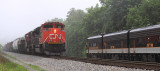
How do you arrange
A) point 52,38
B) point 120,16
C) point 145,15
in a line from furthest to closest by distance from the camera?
point 120,16
point 145,15
point 52,38

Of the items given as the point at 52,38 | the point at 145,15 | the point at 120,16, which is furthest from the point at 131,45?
the point at 120,16

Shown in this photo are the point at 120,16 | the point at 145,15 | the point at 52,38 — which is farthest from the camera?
the point at 120,16

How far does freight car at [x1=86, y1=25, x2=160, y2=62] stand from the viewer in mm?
16578

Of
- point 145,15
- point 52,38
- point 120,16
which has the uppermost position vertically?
point 120,16

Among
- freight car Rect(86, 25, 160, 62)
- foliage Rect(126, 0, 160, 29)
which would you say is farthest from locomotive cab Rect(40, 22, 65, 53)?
foliage Rect(126, 0, 160, 29)

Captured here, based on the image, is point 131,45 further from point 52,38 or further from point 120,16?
point 120,16

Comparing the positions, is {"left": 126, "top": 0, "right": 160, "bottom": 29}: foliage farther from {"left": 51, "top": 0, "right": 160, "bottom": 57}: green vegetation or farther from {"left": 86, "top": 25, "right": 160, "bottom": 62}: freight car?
{"left": 86, "top": 25, "right": 160, "bottom": 62}: freight car

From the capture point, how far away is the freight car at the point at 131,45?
54.4ft

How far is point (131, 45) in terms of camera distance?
20016 mm

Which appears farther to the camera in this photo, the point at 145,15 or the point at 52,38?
the point at 145,15

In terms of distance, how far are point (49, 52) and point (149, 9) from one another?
19.8 metres

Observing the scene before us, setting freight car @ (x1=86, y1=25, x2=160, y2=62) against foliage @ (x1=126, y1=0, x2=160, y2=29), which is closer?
freight car @ (x1=86, y1=25, x2=160, y2=62)

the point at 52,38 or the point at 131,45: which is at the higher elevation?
the point at 52,38

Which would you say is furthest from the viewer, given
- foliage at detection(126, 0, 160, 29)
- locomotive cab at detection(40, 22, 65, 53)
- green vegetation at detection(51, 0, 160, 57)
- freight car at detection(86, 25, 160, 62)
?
green vegetation at detection(51, 0, 160, 57)
